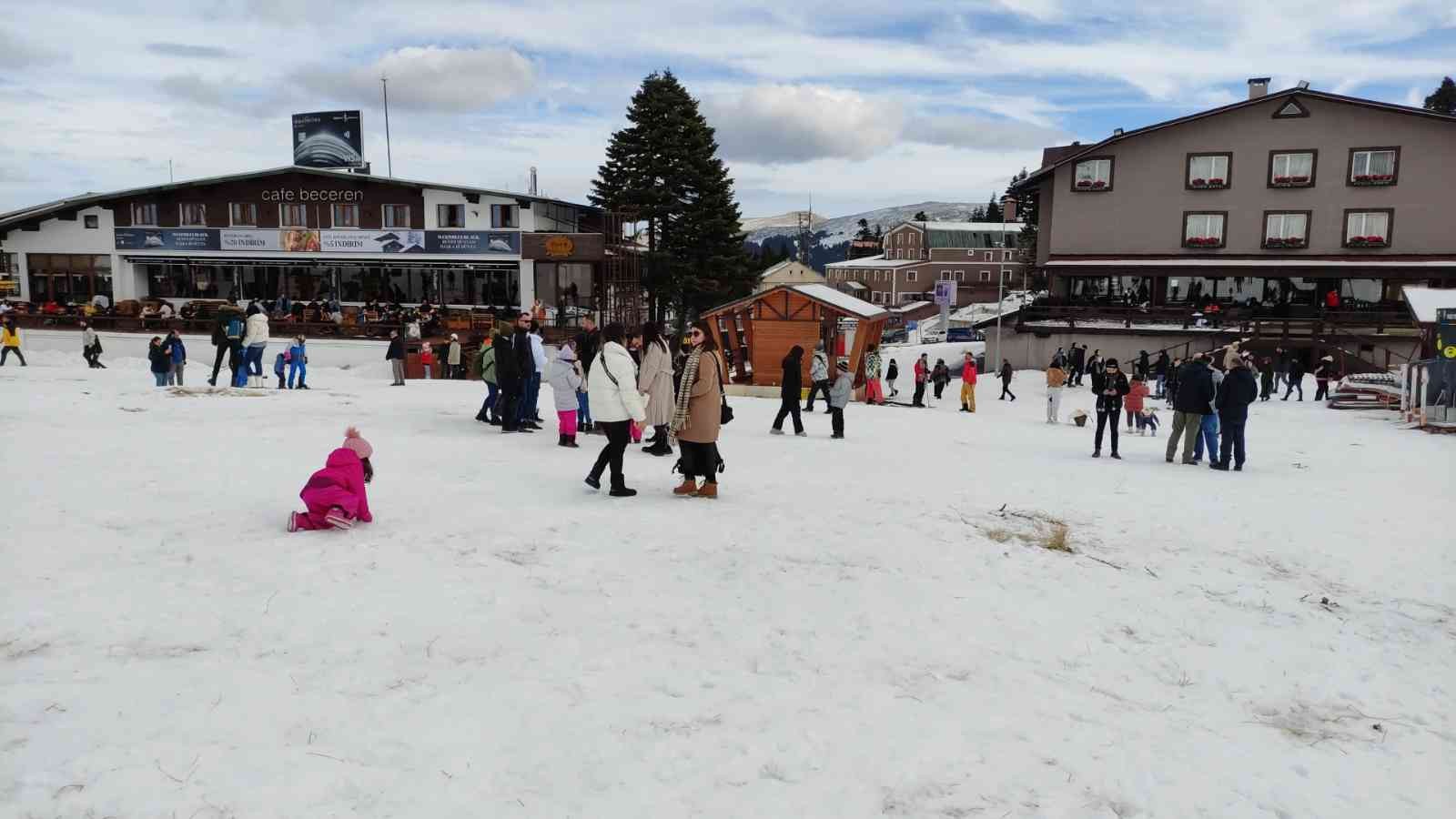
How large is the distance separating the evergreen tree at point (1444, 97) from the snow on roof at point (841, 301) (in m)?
64.5

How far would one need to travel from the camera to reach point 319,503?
7.11 metres

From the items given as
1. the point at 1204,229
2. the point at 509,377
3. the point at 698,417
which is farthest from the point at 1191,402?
the point at 1204,229

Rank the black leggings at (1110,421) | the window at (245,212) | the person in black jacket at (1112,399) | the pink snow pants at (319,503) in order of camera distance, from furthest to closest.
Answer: the window at (245,212)
the black leggings at (1110,421)
the person in black jacket at (1112,399)
the pink snow pants at (319,503)

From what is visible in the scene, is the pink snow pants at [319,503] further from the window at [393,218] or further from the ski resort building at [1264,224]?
the ski resort building at [1264,224]

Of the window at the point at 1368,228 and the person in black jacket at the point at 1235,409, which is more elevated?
the window at the point at 1368,228

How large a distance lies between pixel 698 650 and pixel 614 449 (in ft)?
12.1

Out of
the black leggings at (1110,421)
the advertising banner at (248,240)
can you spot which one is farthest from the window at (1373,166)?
the advertising banner at (248,240)

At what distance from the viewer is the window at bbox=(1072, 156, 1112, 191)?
40.2 m

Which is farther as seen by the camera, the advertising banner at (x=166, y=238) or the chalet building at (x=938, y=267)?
the chalet building at (x=938, y=267)

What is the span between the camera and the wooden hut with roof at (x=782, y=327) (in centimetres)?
2667

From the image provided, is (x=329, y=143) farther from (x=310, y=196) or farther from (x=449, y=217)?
(x=449, y=217)

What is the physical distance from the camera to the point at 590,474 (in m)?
8.98

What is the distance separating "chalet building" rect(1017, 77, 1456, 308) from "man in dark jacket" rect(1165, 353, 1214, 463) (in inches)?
1105

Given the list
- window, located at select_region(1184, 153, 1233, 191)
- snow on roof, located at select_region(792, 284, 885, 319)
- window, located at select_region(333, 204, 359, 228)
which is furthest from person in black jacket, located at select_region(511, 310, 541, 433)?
window, located at select_region(1184, 153, 1233, 191)
